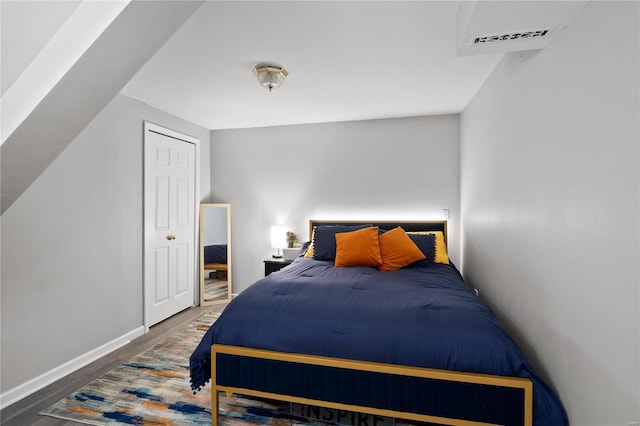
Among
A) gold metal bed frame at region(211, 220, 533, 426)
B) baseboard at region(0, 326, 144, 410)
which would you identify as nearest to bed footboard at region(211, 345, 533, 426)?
gold metal bed frame at region(211, 220, 533, 426)

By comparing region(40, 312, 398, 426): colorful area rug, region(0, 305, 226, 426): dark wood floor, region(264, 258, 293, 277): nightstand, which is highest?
region(264, 258, 293, 277): nightstand

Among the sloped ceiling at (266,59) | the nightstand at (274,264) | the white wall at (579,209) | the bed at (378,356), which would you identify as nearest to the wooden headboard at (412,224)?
the nightstand at (274,264)

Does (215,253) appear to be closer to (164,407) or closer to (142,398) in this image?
(142,398)

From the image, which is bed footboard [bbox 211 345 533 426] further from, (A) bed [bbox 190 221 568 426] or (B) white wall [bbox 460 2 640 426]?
(B) white wall [bbox 460 2 640 426]

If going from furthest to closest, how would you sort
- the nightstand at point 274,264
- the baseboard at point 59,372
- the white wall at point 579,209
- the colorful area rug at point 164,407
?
1. the nightstand at point 274,264
2. the baseboard at point 59,372
3. the colorful area rug at point 164,407
4. the white wall at point 579,209

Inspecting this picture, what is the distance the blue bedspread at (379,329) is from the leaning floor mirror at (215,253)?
233 centimetres

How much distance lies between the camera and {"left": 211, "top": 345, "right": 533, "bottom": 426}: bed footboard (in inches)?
63.2

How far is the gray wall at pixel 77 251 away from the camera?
2.27m

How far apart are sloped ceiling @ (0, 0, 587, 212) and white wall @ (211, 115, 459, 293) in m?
0.38

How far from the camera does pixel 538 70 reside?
1.79 metres

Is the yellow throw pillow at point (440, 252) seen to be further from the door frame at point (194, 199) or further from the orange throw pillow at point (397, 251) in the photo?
the door frame at point (194, 199)

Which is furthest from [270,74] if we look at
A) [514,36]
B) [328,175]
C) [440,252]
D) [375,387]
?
[440,252]

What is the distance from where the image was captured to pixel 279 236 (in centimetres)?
432

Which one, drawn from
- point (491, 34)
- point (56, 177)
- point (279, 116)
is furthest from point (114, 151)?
point (491, 34)
